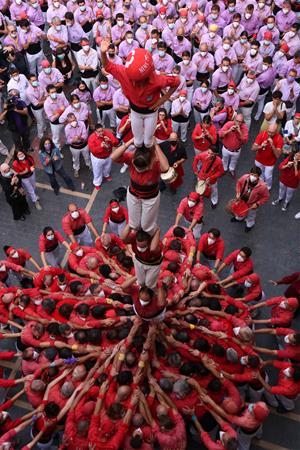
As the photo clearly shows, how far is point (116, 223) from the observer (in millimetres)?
11258

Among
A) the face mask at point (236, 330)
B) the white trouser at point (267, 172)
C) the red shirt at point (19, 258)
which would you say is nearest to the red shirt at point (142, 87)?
the face mask at point (236, 330)

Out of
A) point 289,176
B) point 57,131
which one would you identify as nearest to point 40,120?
point 57,131

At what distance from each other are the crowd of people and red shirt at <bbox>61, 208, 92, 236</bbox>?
43 millimetres

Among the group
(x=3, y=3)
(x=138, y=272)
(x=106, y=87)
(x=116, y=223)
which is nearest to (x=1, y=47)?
(x=3, y=3)

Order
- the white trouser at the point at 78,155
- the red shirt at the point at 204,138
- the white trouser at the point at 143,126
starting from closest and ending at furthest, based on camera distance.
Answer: the white trouser at the point at 143,126 < the red shirt at the point at 204,138 < the white trouser at the point at 78,155

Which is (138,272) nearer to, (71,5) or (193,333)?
(193,333)

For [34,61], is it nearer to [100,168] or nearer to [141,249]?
[100,168]

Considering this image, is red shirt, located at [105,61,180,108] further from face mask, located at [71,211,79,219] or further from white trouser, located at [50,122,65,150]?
white trouser, located at [50,122,65,150]

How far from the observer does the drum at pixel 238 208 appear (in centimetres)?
1164

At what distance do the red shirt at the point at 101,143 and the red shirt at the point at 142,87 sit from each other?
6513mm

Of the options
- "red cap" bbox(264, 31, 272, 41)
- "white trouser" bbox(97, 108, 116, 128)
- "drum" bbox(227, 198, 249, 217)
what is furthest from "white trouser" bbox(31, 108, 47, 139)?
"red cap" bbox(264, 31, 272, 41)

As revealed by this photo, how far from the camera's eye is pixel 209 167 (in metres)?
11.6

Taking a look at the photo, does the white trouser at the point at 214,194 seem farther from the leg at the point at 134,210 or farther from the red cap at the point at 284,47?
the leg at the point at 134,210

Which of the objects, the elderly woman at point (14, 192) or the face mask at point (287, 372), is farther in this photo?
the elderly woman at point (14, 192)
